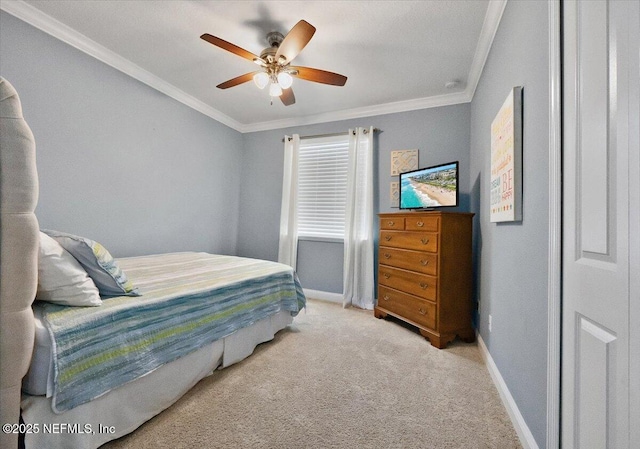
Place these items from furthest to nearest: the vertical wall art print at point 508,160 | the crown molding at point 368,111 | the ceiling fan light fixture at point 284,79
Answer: the crown molding at point 368,111 → the ceiling fan light fixture at point 284,79 → the vertical wall art print at point 508,160

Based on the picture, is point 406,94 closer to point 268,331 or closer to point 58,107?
point 268,331

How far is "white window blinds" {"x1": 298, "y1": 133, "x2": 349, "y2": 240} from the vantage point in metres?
3.78

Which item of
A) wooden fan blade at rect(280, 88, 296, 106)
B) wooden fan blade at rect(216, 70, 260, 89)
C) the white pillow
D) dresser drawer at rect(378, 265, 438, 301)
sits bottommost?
dresser drawer at rect(378, 265, 438, 301)

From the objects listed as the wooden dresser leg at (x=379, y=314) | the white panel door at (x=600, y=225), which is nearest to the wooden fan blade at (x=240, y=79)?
the white panel door at (x=600, y=225)

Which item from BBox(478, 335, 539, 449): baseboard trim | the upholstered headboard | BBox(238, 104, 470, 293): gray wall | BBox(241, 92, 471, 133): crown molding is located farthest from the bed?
BBox(241, 92, 471, 133): crown molding

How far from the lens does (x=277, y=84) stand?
2.25 meters

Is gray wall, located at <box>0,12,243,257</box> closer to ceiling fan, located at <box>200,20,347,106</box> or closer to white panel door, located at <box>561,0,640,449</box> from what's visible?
ceiling fan, located at <box>200,20,347,106</box>

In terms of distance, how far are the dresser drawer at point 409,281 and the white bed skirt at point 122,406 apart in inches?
66.4

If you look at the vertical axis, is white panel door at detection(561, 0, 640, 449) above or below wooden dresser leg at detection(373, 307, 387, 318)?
above

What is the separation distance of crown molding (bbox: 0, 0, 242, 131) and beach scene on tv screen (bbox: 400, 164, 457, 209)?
3.00 m

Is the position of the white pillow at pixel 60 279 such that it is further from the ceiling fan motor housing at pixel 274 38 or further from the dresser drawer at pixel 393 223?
the dresser drawer at pixel 393 223

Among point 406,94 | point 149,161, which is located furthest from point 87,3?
point 406,94

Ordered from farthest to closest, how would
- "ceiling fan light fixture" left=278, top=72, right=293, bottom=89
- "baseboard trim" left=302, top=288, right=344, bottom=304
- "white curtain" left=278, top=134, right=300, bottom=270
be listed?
"white curtain" left=278, top=134, right=300, bottom=270
"baseboard trim" left=302, top=288, right=344, bottom=304
"ceiling fan light fixture" left=278, top=72, right=293, bottom=89

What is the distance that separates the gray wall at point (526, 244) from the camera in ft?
3.83
